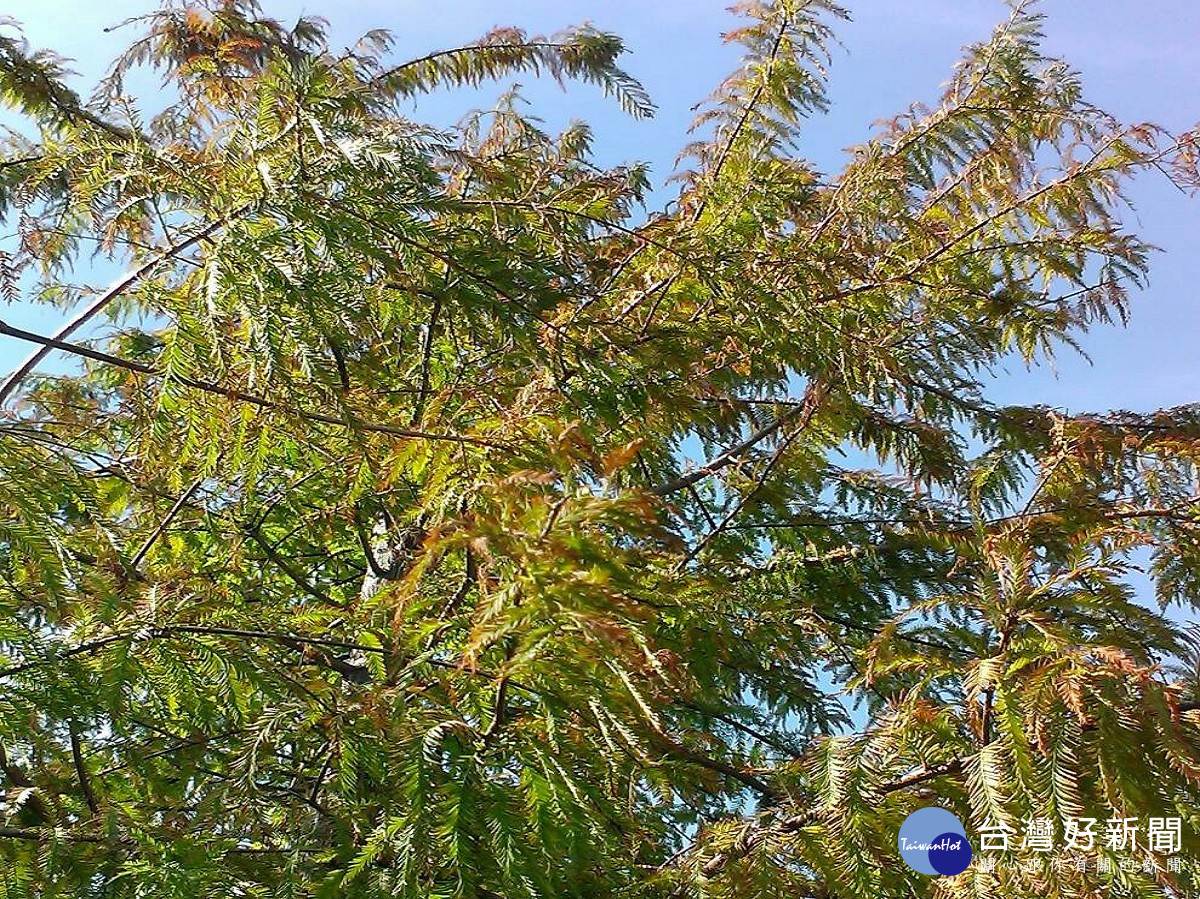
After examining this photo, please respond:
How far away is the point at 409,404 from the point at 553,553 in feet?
5.12

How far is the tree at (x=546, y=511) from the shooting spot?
1.50 m

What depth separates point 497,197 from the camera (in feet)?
8.47

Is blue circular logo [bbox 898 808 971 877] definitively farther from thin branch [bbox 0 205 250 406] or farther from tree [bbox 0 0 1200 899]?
thin branch [bbox 0 205 250 406]

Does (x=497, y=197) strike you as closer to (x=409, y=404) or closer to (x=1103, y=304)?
(x=409, y=404)

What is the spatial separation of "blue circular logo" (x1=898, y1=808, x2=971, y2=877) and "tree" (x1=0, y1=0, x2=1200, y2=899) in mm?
24

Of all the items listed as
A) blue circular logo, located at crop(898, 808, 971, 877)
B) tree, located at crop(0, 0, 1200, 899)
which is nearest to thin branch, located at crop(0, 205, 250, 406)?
tree, located at crop(0, 0, 1200, 899)

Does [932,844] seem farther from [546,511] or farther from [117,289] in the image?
[117,289]

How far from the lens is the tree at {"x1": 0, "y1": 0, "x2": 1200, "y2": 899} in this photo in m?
1.50

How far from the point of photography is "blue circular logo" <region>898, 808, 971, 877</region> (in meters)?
1.53

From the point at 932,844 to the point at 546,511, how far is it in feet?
2.46

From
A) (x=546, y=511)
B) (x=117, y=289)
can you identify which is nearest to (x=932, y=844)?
(x=546, y=511)

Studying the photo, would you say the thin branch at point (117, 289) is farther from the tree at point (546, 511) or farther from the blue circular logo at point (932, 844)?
the blue circular logo at point (932, 844)

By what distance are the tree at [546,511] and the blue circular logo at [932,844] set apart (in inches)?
1.0

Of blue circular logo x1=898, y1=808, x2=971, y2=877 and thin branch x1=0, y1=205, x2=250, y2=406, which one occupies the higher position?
thin branch x1=0, y1=205, x2=250, y2=406
